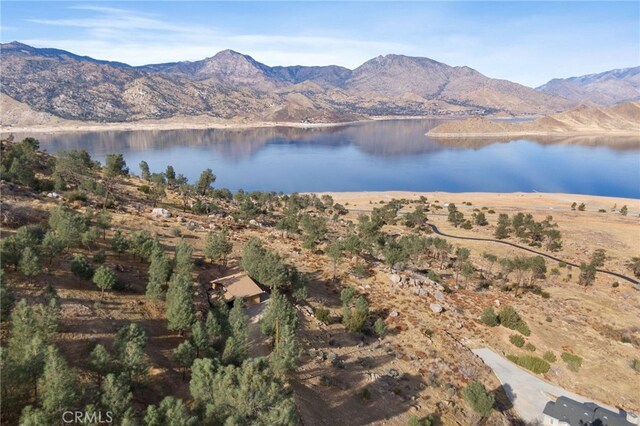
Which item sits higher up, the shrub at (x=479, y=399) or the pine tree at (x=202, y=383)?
the pine tree at (x=202, y=383)

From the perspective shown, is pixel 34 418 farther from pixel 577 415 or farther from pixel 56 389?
pixel 577 415

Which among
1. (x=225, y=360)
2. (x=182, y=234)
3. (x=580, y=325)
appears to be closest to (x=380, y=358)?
(x=225, y=360)

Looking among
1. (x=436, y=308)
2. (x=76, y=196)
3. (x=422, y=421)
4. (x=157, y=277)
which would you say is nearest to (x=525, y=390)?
(x=436, y=308)

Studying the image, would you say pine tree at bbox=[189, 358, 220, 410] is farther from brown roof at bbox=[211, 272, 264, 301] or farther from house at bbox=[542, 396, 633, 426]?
house at bbox=[542, 396, 633, 426]

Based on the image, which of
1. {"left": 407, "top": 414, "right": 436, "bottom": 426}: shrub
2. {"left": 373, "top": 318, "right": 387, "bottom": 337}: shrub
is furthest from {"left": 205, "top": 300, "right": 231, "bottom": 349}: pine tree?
{"left": 373, "top": 318, "right": 387, "bottom": 337}: shrub

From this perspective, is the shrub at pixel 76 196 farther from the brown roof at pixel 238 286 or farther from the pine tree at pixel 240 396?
the pine tree at pixel 240 396

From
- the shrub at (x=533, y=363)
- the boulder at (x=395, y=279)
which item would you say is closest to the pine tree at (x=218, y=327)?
the boulder at (x=395, y=279)
